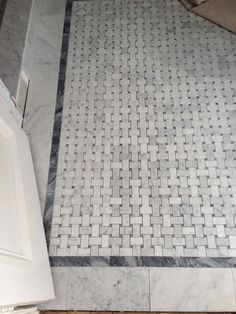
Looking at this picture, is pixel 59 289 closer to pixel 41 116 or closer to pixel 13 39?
pixel 41 116

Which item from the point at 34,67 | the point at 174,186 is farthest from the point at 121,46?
the point at 174,186

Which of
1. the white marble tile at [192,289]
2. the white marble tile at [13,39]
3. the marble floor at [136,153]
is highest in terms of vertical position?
the white marble tile at [13,39]

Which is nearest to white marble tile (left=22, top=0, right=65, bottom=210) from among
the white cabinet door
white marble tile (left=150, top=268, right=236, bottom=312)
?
the white cabinet door

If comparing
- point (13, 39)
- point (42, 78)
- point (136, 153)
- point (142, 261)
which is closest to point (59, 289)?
point (142, 261)

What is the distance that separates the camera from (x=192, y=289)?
1283 mm

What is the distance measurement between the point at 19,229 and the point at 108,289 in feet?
1.43

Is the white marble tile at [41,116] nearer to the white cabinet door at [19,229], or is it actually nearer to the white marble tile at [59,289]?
the white cabinet door at [19,229]

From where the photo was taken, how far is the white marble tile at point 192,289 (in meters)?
1.26

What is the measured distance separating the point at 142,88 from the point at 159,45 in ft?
0.96

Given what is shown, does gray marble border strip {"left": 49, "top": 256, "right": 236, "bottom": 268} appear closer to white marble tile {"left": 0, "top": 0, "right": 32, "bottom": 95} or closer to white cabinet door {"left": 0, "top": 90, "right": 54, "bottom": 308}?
white cabinet door {"left": 0, "top": 90, "right": 54, "bottom": 308}

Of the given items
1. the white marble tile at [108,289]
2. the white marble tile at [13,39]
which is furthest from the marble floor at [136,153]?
the white marble tile at [13,39]

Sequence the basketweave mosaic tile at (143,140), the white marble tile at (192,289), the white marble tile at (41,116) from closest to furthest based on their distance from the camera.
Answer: the white marble tile at (192,289) → the basketweave mosaic tile at (143,140) → the white marble tile at (41,116)

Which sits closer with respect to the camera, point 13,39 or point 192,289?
point 192,289

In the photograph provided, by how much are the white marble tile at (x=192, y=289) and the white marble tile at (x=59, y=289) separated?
1.04 ft
